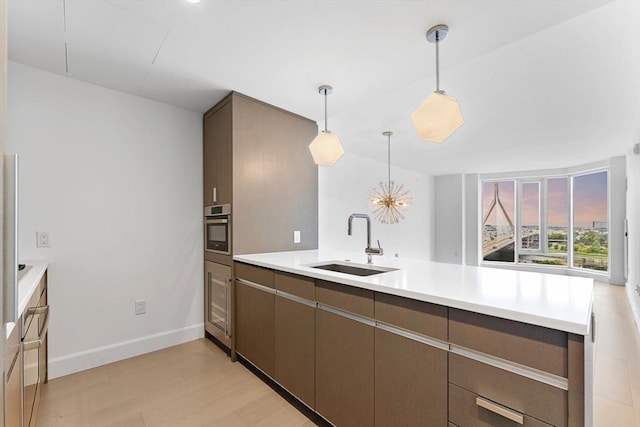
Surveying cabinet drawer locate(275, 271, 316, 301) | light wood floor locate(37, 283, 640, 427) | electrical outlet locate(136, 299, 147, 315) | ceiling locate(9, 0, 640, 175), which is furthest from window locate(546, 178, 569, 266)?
electrical outlet locate(136, 299, 147, 315)

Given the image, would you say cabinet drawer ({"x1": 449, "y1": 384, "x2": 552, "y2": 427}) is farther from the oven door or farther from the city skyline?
the city skyline

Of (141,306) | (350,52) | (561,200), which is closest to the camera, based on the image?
(350,52)

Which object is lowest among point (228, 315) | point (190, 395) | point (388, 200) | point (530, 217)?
point (190, 395)

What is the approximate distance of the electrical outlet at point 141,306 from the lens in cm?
267

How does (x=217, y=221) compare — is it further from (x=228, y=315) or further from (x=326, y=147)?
(x=326, y=147)

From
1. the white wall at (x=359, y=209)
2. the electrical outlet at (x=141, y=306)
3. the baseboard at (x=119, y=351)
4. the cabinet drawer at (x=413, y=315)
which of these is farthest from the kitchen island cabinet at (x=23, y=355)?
the white wall at (x=359, y=209)

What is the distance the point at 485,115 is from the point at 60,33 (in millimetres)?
3828

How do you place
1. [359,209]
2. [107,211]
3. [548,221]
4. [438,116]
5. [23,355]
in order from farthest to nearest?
1. [548,221]
2. [359,209]
3. [107,211]
4. [438,116]
5. [23,355]

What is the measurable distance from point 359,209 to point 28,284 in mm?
4206

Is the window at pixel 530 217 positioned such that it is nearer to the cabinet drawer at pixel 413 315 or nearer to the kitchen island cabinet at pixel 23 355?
the cabinet drawer at pixel 413 315

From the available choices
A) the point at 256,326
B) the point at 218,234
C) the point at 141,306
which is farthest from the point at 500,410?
the point at 141,306

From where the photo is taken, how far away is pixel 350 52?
2.00m

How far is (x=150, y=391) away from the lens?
2.08 m

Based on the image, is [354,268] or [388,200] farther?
[388,200]
